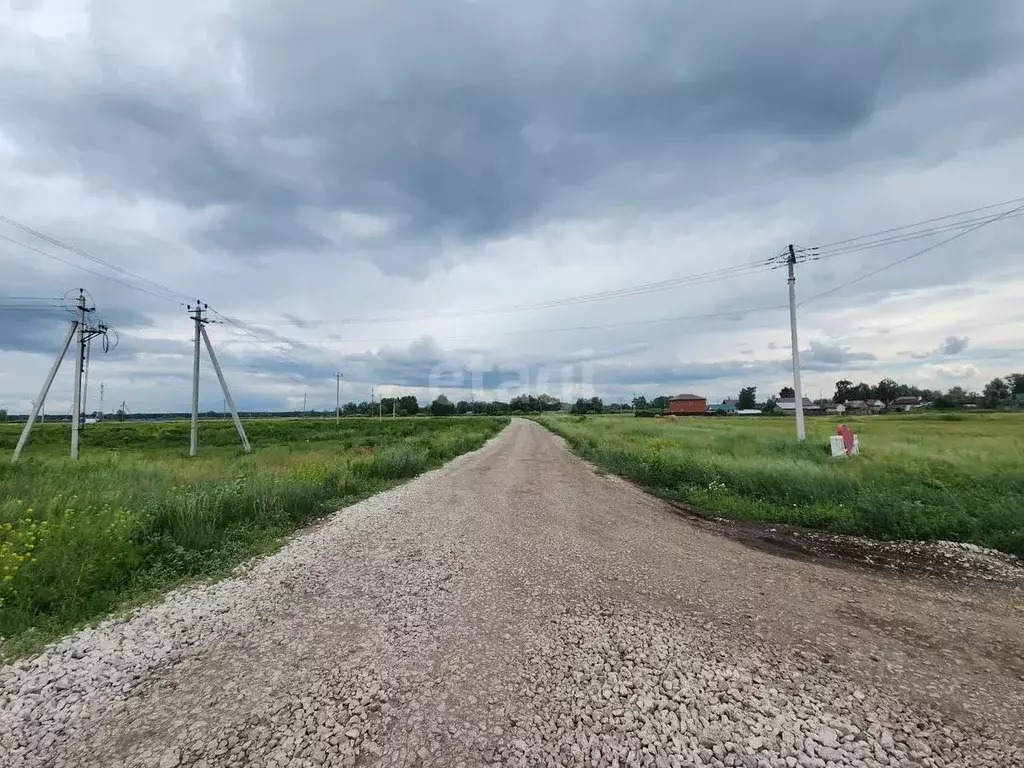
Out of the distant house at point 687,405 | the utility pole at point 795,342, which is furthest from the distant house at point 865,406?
the utility pole at point 795,342

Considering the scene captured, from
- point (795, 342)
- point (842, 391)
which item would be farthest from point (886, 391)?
point (795, 342)

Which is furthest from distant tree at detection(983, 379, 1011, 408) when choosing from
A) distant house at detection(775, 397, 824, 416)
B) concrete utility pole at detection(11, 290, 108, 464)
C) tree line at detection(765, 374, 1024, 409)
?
concrete utility pole at detection(11, 290, 108, 464)

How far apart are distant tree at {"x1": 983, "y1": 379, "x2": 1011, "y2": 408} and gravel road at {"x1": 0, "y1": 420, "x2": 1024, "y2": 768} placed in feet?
216

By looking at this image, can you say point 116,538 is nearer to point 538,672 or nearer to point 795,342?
point 538,672

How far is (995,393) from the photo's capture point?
5666cm

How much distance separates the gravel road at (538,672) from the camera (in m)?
2.94

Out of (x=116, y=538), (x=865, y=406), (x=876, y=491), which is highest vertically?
(x=865, y=406)

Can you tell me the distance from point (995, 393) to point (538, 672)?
78.1m

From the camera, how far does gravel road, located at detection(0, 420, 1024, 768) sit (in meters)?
2.94

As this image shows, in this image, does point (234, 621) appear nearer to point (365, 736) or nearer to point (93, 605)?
point (93, 605)

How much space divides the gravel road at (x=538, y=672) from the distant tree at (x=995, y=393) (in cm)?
6585

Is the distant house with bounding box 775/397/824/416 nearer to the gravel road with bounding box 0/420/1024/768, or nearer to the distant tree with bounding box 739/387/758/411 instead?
the distant tree with bounding box 739/387/758/411

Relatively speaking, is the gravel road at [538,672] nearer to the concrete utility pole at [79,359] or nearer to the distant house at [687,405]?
the concrete utility pole at [79,359]

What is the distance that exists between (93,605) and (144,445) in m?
49.3
